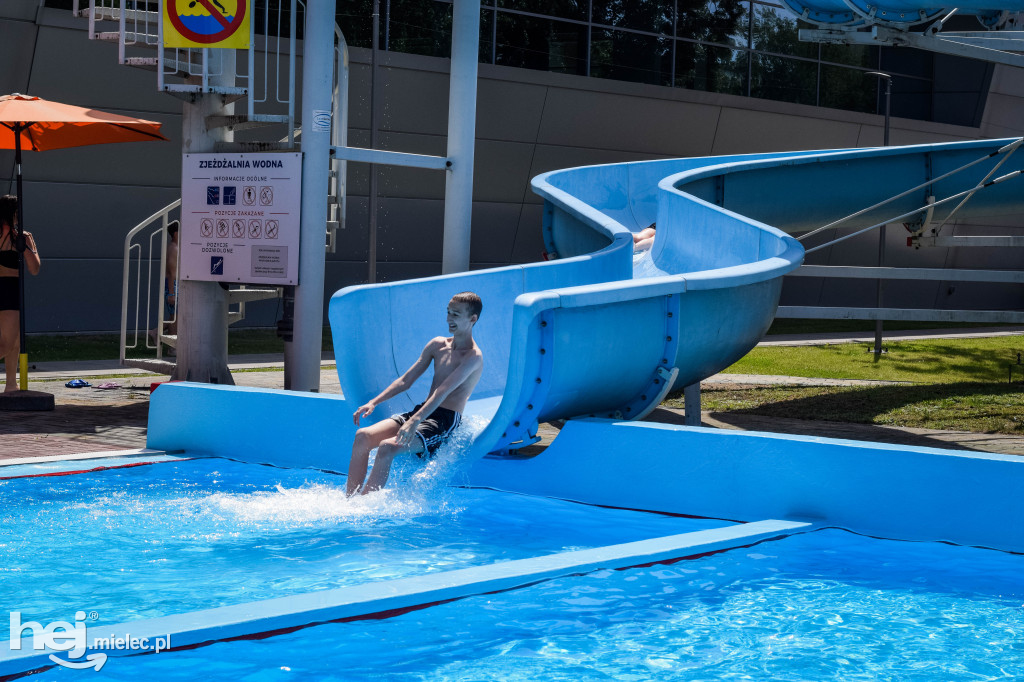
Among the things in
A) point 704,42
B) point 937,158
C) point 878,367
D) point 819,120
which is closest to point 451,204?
point 937,158

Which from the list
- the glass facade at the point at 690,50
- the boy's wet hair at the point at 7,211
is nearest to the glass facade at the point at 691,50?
the glass facade at the point at 690,50

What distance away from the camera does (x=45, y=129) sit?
12117mm

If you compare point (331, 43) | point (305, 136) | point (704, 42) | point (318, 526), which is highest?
point (704, 42)

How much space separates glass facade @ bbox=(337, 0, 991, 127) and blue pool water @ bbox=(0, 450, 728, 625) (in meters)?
14.2

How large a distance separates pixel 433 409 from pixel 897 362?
39.8 feet

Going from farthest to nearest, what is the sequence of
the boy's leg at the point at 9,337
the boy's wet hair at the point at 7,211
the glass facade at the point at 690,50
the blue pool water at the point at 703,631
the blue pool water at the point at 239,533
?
the glass facade at the point at 690,50, the boy's wet hair at the point at 7,211, the boy's leg at the point at 9,337, the blue pool water at the point at 239,533, the blue pool water at the point at 703,631

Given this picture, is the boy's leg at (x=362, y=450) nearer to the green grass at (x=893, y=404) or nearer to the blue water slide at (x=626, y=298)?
the blue water slide at (x=626, y=298)

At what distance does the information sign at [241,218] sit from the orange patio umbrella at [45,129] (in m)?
1.13

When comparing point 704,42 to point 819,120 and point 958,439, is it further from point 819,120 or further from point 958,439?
point 958,439

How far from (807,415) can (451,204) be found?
13.3ft

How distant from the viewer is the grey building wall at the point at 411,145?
60.2 feet

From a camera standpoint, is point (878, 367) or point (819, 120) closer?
point (878, 367)

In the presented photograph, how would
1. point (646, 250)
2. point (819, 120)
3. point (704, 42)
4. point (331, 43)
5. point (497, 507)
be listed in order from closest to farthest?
point (497, 507) < point (331, 43) < point (646, 250) < point (704, 42) < point (819, 120)

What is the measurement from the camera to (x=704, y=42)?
1018 inches
